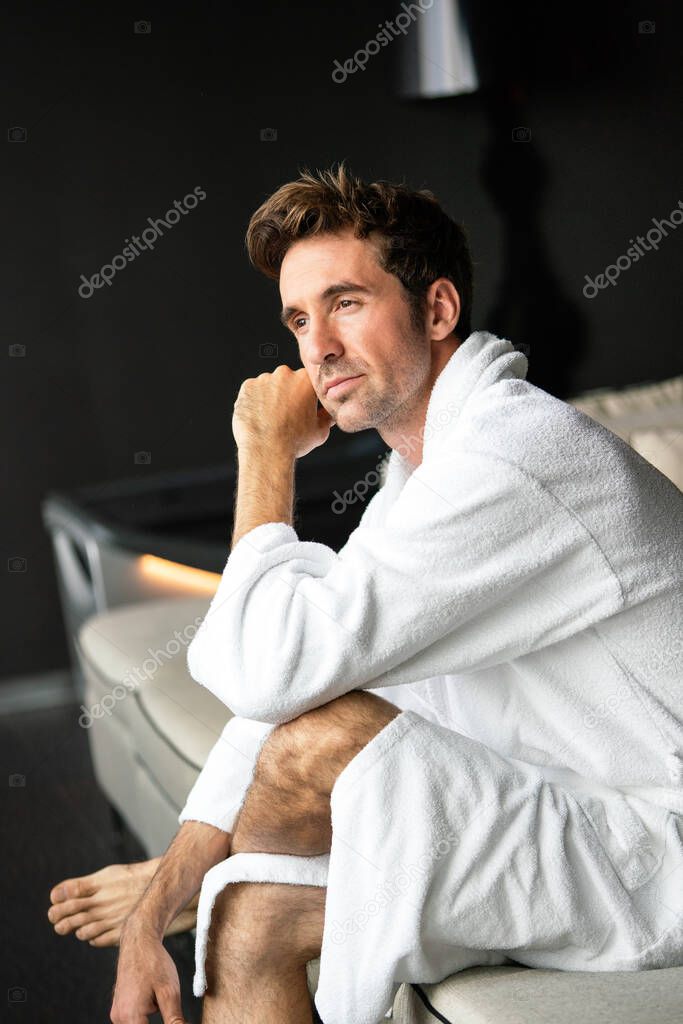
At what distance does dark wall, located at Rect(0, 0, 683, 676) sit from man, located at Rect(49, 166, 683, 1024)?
4.56ft

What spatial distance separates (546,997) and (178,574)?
153 centimetres

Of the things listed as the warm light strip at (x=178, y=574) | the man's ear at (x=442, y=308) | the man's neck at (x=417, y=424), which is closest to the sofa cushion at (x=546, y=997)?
the man's neck at (x=417, y=424)

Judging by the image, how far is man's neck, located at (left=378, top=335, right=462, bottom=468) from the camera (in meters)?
1.20

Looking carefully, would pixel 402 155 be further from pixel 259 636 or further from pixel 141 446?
pixel 259 636

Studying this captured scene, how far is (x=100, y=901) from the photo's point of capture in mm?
1219

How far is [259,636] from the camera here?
37.0 inches

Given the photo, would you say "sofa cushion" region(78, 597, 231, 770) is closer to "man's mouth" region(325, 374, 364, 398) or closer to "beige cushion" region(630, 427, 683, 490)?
"man's mouth" region(325, 374, 364, 398)

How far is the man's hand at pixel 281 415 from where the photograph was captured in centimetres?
120

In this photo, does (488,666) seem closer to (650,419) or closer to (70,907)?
(70,907)

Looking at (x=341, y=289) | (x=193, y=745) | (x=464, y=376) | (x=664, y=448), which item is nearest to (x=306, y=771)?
(x=464, y=376)

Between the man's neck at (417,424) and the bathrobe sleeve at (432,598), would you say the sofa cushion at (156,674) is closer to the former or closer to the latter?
the man's neck at (417,424)

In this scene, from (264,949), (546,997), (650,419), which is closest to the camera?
(546,997)

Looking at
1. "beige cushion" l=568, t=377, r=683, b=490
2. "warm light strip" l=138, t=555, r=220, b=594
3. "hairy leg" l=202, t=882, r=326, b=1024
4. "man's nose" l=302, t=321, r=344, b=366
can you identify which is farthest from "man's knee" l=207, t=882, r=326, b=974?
"warm light strip" l=138, t=555, r=220, b=594

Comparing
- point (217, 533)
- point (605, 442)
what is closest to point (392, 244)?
point (605, 442)
